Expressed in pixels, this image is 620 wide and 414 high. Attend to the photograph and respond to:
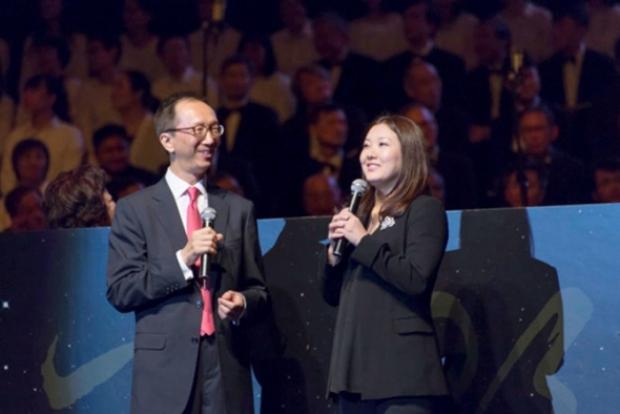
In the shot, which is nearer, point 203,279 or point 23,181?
point 203,279

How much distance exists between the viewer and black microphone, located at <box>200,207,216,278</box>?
10.3ft

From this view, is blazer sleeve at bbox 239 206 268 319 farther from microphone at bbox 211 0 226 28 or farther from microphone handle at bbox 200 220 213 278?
microphone at bbox 211 0 226 28

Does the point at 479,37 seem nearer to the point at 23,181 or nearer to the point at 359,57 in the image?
the point at 359,57

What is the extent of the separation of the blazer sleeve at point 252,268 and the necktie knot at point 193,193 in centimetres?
16

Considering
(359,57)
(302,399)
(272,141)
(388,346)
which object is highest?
(359,57)

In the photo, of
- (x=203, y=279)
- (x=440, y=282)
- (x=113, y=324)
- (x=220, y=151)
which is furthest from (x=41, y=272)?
(x=220, y=151)

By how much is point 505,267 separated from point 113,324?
134 cm

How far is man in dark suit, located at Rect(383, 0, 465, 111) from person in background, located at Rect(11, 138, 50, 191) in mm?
2357

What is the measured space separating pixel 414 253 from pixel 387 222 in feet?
0.53

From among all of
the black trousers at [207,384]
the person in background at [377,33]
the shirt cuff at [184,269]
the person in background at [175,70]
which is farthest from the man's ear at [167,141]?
the person in background at [175,70]

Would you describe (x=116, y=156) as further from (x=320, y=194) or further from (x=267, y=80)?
(x=320, y=194)

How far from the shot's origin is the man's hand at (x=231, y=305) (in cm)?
317

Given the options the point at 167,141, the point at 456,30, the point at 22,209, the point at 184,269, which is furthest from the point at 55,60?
the point at 184,269

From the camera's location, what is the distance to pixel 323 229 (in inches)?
147
